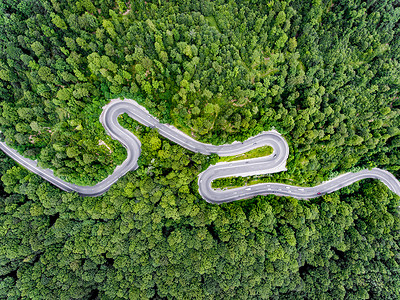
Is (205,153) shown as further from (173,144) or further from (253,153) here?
(253,153)

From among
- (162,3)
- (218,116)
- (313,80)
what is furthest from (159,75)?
(313,80)

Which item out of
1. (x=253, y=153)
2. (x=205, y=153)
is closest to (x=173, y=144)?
(x=205, y=153)

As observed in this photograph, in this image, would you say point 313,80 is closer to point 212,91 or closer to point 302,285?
point 212,91

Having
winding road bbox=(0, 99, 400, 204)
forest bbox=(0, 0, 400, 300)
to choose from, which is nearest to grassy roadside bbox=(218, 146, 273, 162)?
winding road bbox=(0, 99, 400, 204)

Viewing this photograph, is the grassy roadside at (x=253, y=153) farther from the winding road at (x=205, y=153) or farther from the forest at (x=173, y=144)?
the forest at (x=173, y=144)

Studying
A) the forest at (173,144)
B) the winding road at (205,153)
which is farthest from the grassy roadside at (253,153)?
the forest at (173,144)

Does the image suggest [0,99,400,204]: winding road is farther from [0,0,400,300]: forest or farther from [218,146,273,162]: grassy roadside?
[0,0,400,300]: forest
